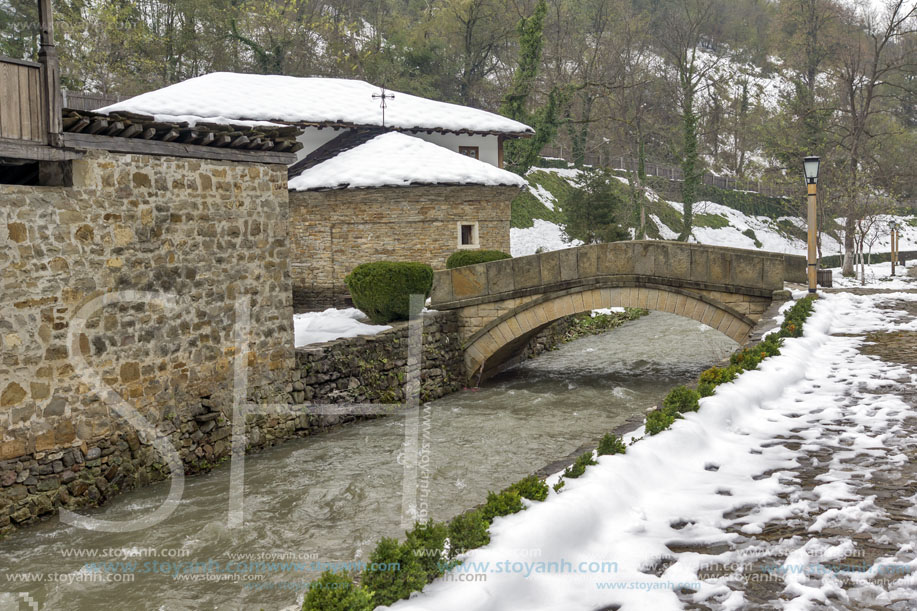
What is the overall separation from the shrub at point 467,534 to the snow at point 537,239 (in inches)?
1045

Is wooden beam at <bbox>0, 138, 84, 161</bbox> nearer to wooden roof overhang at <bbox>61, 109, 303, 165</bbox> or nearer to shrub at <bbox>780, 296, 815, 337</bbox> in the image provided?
wooden roof overhang at <bbox>61, 109, 303, 165</bbox>

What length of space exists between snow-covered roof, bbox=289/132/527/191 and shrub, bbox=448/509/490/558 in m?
15.7

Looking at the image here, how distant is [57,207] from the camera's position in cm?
830

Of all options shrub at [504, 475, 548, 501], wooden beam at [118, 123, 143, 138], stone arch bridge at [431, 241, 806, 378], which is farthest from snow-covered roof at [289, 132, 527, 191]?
shrub at [504, 475, 548, 501]

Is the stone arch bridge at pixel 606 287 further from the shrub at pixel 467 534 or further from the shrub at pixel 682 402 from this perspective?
the shrub at pixel 467 534

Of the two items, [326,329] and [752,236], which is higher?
[752,236]

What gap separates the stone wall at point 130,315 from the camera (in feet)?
26.0

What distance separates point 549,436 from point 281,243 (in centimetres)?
476

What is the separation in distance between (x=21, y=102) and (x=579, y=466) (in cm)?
643

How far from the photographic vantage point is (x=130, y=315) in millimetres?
9164

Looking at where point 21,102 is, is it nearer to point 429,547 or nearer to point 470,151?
point 429,547

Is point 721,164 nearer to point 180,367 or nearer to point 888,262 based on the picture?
point 888,262

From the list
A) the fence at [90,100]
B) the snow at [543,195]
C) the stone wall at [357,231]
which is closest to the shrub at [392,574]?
the stone wall at [357,231]

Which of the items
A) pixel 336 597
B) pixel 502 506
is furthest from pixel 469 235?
pixel 336 597
